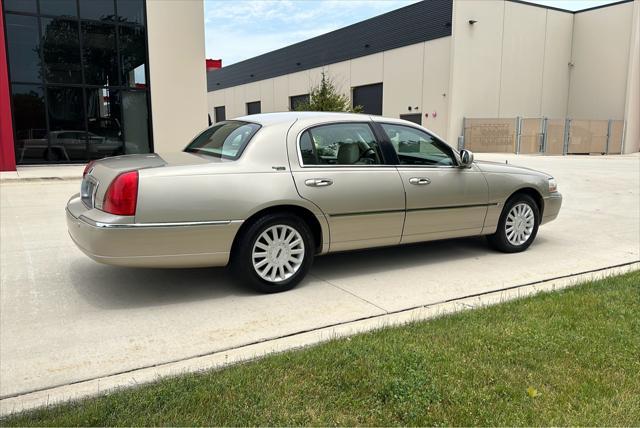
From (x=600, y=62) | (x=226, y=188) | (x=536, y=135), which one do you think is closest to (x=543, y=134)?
(x=536, y=135)

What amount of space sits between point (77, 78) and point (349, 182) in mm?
15453

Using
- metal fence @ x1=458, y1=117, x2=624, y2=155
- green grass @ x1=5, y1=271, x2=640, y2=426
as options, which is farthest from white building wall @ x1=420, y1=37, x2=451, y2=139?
green grass @ x1=5, y1=271, x2=640, y2=426

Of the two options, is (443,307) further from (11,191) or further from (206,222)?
(11,191)

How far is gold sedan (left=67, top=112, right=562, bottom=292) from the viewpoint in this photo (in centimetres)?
426

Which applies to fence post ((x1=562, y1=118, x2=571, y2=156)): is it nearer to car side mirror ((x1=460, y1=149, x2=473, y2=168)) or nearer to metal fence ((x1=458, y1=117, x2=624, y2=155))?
metal fence ((x1=458, y1=117, x2=624, y2=155))

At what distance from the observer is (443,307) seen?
4.48 metres

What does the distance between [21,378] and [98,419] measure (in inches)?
38.1

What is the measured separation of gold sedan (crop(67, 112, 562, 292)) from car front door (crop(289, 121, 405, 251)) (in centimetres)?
1

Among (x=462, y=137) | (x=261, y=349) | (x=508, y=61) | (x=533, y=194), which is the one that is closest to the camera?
(x=261, y=349)

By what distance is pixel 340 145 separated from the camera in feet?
17.0

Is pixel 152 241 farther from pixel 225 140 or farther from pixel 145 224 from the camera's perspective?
pixel 225 140

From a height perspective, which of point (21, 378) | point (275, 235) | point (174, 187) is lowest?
point (21, 378)

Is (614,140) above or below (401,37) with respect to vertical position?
below

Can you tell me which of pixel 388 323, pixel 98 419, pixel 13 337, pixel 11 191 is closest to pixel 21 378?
pixel 13 337
